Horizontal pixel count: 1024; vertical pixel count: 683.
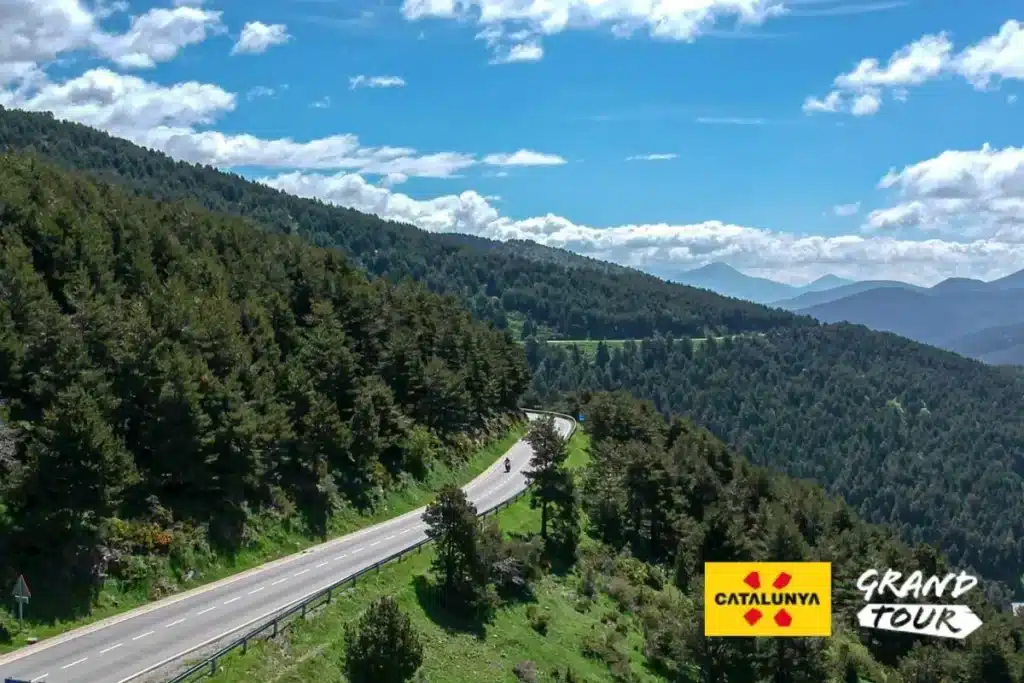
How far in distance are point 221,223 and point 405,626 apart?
8003 cm

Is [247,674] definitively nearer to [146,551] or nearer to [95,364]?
[146,551]

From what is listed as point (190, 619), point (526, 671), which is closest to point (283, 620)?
point (190, 619)

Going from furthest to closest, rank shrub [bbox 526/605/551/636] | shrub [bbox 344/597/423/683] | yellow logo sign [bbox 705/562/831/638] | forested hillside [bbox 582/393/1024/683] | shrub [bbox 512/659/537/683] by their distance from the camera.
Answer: forested hillside [bbox 582/393/1024/683]
shrub [bbox 526/605/551/636]
yellow logo sign [bbox 705/562/831/638]
shrub [bbox 512/659/537/683]
shrub [bbox 344/597/423/683]

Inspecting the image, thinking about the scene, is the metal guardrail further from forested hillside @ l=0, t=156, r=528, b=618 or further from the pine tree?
forested hillside @ l=0, t=156, r=528, b=618

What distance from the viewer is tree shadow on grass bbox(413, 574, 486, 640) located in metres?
42.0

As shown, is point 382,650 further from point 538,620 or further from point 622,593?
point 622,593

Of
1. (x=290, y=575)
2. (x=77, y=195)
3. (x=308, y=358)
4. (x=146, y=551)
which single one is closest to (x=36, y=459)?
(x=146, y=551)

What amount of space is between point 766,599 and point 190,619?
27.6 metres

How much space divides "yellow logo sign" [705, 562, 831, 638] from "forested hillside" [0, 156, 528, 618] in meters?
26.9

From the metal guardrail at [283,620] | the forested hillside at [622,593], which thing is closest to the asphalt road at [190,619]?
the metal guardrail at [283,620]

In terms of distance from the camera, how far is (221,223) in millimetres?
102062

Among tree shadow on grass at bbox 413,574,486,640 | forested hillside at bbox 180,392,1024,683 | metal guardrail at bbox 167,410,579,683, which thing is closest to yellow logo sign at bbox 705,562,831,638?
forested hillside at bbox 180,392,1024,683

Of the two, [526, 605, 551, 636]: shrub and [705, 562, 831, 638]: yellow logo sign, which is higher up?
[705, 562, 831, 638]: yellow logo sign

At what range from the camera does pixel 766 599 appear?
40.9 metres
